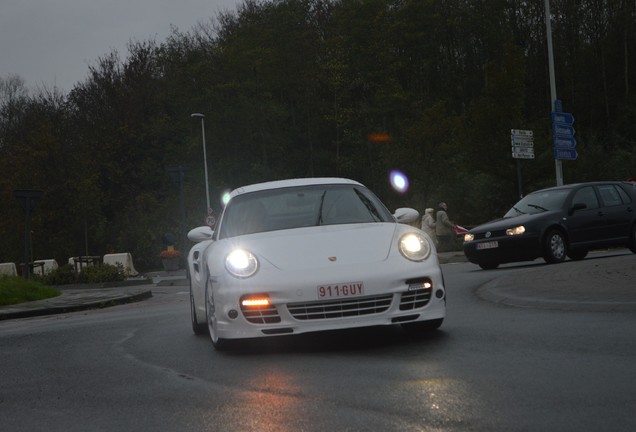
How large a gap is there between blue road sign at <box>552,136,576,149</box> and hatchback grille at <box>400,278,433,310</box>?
1874 centimetres

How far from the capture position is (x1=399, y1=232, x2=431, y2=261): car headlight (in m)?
8.46

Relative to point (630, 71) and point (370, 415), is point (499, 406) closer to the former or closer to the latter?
point (370, 415)

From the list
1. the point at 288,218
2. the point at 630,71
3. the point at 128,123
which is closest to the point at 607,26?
the point at 630,71

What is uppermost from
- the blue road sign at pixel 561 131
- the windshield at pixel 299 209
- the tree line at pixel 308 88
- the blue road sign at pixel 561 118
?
the tree line at pixel 308 88

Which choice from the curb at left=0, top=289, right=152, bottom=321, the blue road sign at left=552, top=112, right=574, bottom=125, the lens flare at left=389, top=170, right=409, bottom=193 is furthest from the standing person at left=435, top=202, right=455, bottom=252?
the lens flare at left=389, top=170, right=409, bottom=193

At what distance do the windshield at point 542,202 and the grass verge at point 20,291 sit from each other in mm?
10179

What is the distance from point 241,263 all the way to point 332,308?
0.86 metres

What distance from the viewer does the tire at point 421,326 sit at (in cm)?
886

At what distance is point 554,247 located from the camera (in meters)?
19.3

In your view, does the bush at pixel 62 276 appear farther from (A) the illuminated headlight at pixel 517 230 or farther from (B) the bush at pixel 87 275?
(A) the illuminated headlight at pixel 517 230

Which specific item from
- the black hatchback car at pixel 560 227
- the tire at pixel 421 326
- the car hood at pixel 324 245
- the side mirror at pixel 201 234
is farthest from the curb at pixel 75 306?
the tire at pixel 421 326

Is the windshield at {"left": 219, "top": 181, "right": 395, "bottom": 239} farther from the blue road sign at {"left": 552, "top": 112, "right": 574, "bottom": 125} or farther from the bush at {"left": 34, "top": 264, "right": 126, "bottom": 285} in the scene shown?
the bush at {"left": 34, "top": 264, "right": 126, "bottom": 285}

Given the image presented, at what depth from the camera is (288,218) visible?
9.33m

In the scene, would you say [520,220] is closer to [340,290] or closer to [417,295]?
[417,295]
